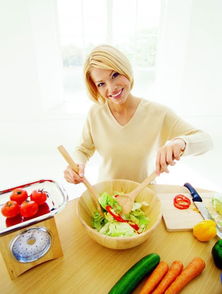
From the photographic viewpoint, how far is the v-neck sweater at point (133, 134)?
111cm

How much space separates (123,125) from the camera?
1.13 m

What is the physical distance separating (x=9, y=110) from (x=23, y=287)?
2.75m

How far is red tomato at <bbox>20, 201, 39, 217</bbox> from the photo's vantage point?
58cm

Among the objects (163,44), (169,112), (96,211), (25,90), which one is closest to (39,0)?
(25,90)

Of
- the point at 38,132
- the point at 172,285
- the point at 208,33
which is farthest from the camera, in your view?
the point at 38,132

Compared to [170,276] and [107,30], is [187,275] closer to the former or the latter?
[170,276]

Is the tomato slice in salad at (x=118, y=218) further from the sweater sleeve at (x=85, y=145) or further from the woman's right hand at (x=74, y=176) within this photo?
the sweater sleeve at (x=85, y=145)

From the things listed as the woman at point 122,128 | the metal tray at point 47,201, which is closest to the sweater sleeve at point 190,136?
the woman at point 122,128

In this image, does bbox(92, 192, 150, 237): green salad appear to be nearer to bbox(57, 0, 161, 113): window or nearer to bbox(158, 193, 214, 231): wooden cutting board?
bbox(158, 193, 214, 231): wooden cutting board

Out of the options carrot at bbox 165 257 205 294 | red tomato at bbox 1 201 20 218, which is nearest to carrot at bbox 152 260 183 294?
carrot at bbox 165 257 205 294

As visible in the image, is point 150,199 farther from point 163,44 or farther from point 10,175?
point 163,44

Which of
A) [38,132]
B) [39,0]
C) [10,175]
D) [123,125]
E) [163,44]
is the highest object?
[39,0]

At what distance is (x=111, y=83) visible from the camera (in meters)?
0.93

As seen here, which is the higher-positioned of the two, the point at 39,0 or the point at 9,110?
the point at 39,0
